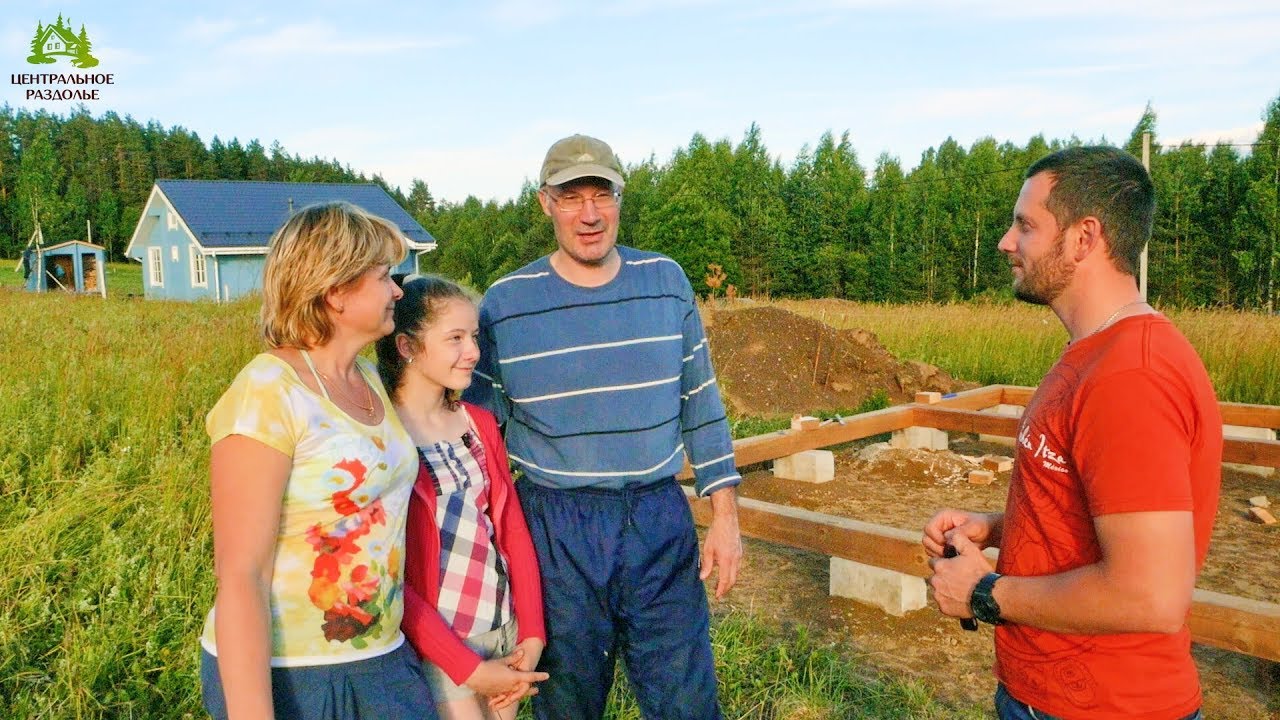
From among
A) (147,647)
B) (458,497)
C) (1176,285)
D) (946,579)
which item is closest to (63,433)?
(147,647)

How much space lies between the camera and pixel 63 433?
4770 millimetres

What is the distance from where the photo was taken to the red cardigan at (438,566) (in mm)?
2002

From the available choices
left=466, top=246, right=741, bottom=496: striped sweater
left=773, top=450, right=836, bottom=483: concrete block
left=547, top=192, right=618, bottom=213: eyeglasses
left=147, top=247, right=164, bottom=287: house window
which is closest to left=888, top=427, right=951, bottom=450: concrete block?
left=773, top=450, right=836, bottom=483: concrete block

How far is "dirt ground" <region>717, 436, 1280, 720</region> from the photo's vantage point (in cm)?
363

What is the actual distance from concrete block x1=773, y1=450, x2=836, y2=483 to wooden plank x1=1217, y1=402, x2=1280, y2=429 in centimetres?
341

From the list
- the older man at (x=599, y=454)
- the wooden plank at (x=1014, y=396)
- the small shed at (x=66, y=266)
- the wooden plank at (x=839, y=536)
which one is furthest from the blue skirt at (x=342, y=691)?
the small shed at (x=66, y=266)

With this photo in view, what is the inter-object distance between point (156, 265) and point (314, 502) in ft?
122

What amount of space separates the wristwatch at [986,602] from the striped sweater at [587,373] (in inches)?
40.9

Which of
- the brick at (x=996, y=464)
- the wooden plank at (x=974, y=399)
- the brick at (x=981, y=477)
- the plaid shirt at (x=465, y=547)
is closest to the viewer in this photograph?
the plaid shirt at (x=465, y=547)

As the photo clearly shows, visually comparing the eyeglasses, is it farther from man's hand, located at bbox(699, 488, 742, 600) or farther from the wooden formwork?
the wooden formwork

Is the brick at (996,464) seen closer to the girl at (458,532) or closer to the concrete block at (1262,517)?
the concrete block at (1262,517)

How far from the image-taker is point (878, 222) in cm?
4391

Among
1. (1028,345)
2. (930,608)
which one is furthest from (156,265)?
(930,608)

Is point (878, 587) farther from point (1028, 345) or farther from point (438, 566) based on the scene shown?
point (1028, 345)
